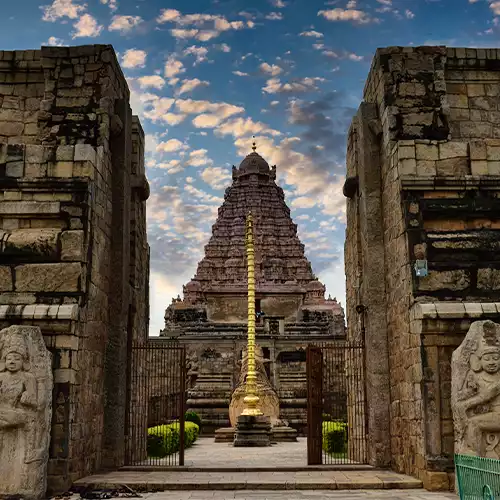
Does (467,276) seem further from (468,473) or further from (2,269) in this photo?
(2,269)

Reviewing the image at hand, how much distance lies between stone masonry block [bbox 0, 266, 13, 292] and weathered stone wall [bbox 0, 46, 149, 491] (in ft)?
0.04

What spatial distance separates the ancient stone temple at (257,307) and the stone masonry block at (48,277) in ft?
59.4

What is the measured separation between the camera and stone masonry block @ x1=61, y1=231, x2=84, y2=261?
9.02 m

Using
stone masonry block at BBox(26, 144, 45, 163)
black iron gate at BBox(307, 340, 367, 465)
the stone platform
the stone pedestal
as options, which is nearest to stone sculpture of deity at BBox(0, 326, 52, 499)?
stone masonry block at BBox(26, 144, 45, 163)

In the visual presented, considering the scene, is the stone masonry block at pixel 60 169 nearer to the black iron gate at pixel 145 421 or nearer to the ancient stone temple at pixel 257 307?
the black iron gate at pixel 145 421

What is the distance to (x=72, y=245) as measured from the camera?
9.07 metres

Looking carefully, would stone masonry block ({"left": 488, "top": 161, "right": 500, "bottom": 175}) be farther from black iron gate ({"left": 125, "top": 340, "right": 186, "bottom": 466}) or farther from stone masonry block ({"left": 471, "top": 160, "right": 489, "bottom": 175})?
black iron gate ({"left": 125, "top": 340, "right": 186, "bottom": 466})

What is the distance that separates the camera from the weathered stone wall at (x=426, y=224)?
28.0 feet

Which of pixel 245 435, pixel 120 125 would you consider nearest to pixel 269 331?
pixel 245 435

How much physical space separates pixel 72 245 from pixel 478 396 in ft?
17.2

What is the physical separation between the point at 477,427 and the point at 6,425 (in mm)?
5192

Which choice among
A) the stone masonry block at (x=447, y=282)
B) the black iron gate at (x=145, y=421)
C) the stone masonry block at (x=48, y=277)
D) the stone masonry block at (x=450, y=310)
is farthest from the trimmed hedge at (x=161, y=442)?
the stone masonry block at (x=450, y=310)

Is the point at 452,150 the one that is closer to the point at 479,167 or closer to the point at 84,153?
the point at 479,167

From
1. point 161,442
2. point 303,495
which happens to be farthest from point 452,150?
point 161,442
